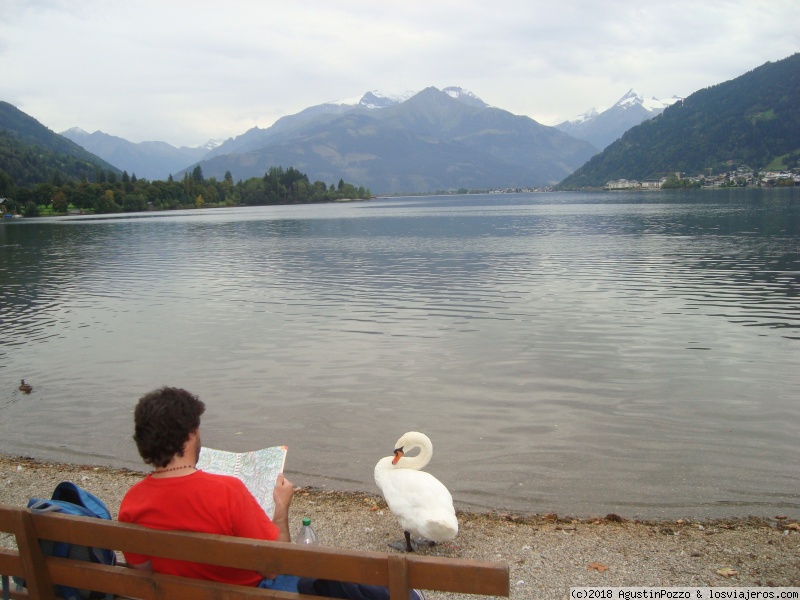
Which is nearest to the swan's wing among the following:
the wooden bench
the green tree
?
the wooden bench

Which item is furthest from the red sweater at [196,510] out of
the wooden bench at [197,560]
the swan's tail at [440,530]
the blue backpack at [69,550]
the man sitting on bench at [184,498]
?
the swan's tail at [440,530]

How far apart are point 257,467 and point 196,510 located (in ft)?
6.25

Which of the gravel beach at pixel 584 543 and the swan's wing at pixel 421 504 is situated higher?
the swan's wing at pixel 421 504

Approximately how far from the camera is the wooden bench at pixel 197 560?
352 centimetres

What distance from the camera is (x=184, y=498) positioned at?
4195mm

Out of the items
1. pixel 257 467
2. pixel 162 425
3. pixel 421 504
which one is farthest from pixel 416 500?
pixel 162 425

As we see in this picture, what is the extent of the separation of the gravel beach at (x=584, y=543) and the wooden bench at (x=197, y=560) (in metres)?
2.98

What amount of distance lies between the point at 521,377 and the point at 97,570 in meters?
13.4

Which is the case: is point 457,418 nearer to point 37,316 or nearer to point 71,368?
point 71,368

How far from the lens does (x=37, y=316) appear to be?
2834 cm

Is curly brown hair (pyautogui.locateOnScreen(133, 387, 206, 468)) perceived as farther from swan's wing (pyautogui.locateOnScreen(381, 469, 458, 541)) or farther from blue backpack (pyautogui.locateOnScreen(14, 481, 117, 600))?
swan's wing (pyautogui.locateOnScreen(381, 469, 458, 541))

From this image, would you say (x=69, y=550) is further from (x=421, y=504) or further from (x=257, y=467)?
(x=421, y=504)

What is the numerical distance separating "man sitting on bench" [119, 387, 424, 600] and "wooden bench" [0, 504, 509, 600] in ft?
0.62

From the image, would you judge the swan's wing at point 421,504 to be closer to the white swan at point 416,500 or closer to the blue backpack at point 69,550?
the white swan at point 416,500
